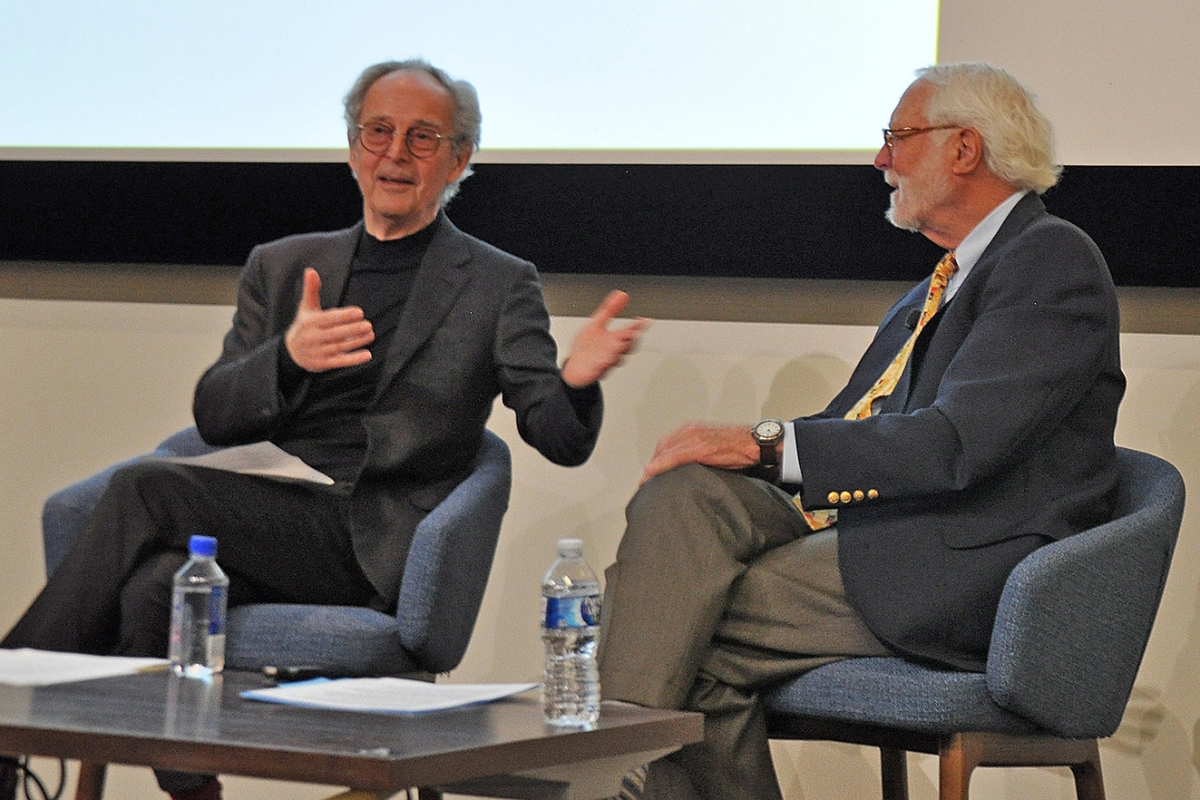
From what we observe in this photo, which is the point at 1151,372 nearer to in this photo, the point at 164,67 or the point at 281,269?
the point at 281,269

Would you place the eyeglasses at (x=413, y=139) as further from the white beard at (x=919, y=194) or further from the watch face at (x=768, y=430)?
the watch face at (x=768, y=430)

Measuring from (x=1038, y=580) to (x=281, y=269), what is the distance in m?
1.62

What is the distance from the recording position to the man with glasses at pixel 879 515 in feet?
6.81

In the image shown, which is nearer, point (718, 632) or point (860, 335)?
point (718, 632)

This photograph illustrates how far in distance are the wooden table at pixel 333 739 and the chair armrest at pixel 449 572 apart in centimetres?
62

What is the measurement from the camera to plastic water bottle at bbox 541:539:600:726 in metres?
1.59

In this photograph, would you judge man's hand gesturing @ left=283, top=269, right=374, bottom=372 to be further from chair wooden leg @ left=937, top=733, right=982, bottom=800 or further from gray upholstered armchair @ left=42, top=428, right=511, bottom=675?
chair wooden leg @ left=937, top=733, right=982, bottom=800

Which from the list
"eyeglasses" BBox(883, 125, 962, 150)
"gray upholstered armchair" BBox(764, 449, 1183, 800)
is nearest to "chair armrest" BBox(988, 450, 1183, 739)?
"gray upholstered armchair" BBox(764, 449, 1183, 800)

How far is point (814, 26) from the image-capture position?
9.93ft

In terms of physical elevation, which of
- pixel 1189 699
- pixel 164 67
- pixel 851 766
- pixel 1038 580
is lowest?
pixel 851 766

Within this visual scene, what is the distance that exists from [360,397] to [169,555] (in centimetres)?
51

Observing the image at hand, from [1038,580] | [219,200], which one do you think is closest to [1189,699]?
[1038,580]

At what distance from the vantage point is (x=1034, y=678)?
1931mm

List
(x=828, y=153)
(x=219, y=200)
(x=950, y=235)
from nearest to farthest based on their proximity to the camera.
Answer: (x=950, y=235)
(x=828, y=153)
(x=219, y=200)
